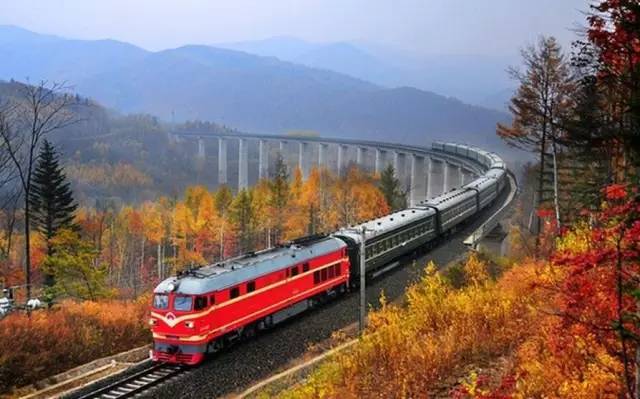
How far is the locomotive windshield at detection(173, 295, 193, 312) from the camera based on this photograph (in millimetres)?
21344

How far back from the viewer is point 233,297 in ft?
74.9

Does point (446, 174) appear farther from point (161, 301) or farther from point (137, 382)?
point (137, 382)

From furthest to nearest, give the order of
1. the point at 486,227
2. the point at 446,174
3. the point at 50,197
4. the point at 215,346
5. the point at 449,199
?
the point at 446,174, the point at 50,197, the point at 449,199, the point at 486,227, the point at 215,346

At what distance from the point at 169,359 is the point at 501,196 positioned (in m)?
47.0

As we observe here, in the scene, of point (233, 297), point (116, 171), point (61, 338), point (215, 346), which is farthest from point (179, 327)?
point (116, 171)

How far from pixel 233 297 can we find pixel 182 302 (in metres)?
2.08

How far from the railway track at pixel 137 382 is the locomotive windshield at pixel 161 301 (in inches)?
80.6

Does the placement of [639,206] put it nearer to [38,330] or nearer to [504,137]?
[38,330]

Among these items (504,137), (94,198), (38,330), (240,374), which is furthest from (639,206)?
(94,198)

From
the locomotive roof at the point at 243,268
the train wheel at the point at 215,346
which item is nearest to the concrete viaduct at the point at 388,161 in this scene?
the locomotive roof at the point at 243,268

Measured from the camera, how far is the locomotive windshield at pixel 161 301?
21797mm

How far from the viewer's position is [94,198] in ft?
494

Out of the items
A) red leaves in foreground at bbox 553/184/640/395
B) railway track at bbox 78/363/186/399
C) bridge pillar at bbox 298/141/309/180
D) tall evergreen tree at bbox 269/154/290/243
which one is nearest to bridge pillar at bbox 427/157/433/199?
tall evergreen tree at bbox 269/154/290/243

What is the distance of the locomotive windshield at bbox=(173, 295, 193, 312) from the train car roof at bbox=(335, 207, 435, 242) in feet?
41.2
